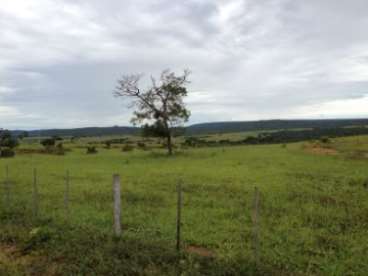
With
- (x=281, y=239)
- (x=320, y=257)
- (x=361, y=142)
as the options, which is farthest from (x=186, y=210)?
(x=361, y=142)

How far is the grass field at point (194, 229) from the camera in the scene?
7882mm

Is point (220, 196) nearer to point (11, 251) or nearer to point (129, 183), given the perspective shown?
point (129, 183)

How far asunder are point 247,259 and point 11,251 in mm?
4661

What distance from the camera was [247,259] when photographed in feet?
27.3

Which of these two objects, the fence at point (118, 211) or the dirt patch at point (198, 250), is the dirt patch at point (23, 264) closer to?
the fence at point (118, 211)

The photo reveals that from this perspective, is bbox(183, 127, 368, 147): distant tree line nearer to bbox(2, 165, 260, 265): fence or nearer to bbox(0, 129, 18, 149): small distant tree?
bbox(0, 129, 18, 149): small distant tree

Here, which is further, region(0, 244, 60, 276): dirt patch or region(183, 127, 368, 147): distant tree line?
region(183, 127, 368, 147): distant tree line

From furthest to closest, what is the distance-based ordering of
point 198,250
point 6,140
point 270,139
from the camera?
point 270,139 < point 6,140 < point 198,250

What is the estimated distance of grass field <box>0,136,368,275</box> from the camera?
7882mm

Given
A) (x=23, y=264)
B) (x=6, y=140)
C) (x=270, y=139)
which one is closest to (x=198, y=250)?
(x=23, y=264)

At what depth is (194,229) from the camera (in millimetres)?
11398

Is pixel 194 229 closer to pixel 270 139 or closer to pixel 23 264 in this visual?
pixel 23 264

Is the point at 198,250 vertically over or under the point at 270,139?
over

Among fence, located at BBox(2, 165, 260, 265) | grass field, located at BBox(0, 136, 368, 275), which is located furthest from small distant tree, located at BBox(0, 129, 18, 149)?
fence, located at BBox(2, 165, 260, 265)
